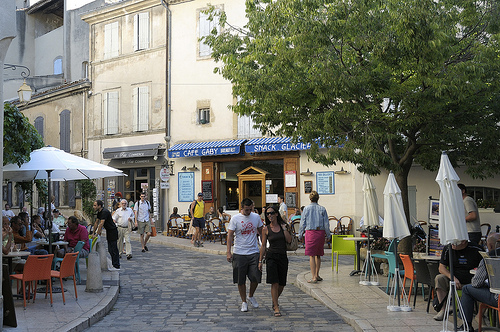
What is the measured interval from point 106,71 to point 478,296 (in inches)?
960

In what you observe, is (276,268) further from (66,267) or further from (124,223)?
(124,223)

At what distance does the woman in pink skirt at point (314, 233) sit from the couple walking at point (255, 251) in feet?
8.64

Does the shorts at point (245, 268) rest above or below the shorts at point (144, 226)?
below

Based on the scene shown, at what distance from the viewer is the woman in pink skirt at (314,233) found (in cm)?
1120

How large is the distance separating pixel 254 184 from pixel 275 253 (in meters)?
15.1

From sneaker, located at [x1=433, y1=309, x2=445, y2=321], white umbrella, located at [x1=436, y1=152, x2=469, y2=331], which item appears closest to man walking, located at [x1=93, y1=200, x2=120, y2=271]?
sneaker, located at [x1=433, y1=309, x2=445, y2=321]

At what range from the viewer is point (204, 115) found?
82.1 ft

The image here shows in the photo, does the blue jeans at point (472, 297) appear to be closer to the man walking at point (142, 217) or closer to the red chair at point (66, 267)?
the red chair at point (66, 267)

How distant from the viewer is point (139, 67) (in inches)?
1057

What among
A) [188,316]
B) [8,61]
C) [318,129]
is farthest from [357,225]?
[8,61]

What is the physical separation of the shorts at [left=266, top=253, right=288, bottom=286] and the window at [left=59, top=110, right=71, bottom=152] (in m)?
23.3

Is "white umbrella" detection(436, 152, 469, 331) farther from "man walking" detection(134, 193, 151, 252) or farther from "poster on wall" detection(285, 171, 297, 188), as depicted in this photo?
"poster on wall" detection(285, 171, 297, 188)

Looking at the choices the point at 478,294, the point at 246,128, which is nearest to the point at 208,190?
the point at 246,128

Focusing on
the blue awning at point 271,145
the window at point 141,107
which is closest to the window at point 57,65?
the window at point 141,107
